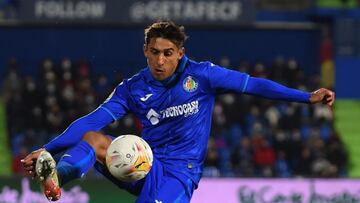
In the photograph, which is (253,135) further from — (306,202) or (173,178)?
(173,178)

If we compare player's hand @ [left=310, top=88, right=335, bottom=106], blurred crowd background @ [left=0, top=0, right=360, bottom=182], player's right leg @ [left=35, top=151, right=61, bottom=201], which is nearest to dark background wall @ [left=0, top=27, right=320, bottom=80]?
blurred crowd background @ [left=0, top=0, right=360, bottom=182]

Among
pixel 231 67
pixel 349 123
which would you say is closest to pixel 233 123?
pixel 231 67

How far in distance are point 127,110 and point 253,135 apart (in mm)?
10586

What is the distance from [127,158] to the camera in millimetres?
6121

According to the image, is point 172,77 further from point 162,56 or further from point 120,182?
point 120,182

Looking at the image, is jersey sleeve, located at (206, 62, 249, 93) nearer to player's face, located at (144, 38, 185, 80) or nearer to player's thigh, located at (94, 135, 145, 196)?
player's face, located at (144, 38, 185, 80)

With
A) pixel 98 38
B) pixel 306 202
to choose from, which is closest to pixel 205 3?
pixel 98 38

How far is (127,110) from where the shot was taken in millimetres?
6754

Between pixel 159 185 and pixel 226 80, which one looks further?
pixel 226 80

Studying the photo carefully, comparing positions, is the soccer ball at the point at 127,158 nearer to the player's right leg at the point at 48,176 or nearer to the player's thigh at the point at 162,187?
the player's thigh at the point at 162,187

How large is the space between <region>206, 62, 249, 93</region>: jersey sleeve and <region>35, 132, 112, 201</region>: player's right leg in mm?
848

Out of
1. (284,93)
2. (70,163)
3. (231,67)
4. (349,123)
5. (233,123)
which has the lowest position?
(349,123)

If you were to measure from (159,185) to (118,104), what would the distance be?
616 millimetres

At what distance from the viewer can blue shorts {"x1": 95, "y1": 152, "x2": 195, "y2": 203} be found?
6504 mm
